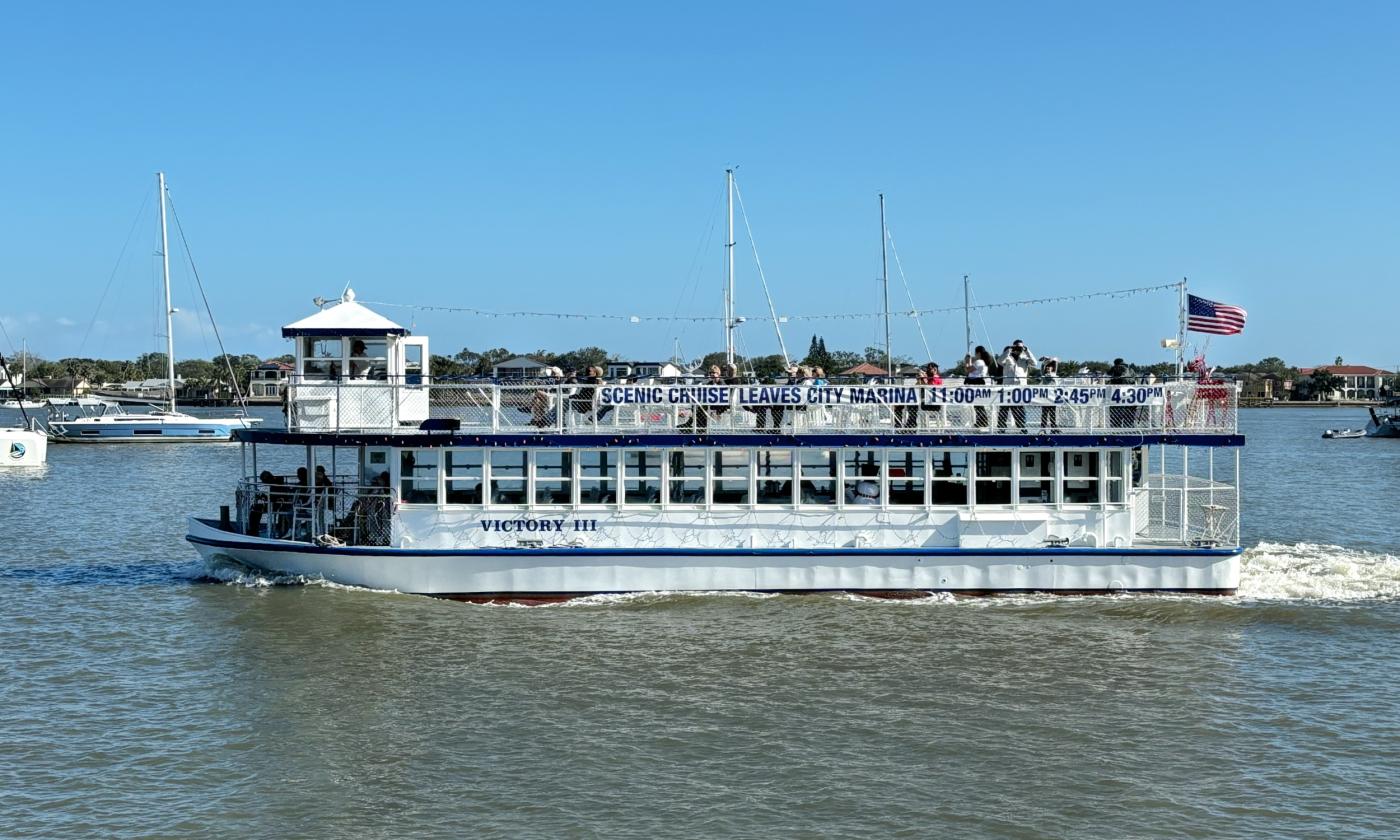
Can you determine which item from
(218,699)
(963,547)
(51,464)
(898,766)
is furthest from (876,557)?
(51,464)

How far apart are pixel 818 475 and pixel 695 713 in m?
7.94

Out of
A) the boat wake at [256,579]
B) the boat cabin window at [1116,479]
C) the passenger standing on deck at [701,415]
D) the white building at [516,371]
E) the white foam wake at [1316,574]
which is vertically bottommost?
the white foam wake at [1316,574]

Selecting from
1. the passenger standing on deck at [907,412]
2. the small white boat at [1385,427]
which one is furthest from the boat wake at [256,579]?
the small white boat at [1385,427]

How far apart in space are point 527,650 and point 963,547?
27.5 ft

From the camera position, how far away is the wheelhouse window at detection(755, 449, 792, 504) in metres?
23.9

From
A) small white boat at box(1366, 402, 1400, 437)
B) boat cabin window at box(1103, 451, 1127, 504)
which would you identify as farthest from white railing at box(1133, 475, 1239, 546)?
small white boat at box(1366, 402, 1400, 437)

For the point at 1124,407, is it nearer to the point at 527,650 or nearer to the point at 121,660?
the point at 527,650

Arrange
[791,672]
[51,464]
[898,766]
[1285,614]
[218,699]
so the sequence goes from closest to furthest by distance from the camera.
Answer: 1. [898,766]
2. [218,699]
3. [791,672]
4. [1285,614]
5. [51,464]

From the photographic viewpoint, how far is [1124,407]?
954 inches

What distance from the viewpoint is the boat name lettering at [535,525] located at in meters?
23.2

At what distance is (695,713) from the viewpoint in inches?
671

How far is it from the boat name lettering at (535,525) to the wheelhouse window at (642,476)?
39.5 inches

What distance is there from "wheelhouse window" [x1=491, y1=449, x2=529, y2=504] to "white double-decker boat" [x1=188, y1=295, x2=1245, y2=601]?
4 cm

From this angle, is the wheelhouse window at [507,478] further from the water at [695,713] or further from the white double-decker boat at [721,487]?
the water at [695,713]
